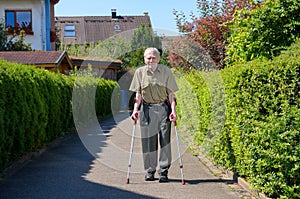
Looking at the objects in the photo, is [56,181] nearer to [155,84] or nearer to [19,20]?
[155,84]

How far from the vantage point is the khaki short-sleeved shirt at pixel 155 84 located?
777cm

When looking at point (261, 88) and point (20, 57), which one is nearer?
point (261, 88)

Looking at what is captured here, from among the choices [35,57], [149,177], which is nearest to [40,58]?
[35,57]

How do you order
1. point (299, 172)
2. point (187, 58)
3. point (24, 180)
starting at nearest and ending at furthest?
point (299, 172) < point (24, 180) < point (187, 58)

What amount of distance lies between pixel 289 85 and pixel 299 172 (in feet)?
3.20

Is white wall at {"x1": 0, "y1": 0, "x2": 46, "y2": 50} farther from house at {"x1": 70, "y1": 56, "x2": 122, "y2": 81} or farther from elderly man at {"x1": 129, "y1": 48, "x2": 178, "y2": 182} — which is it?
elderly man at {"x1": 129, "y1": 48, "x2": 178, "y2": 182}

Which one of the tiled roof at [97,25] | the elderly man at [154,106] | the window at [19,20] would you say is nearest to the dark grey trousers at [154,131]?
the elderly man at [154,106]

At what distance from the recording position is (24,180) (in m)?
7.78

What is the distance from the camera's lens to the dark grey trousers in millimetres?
7734

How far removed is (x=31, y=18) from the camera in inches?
1241

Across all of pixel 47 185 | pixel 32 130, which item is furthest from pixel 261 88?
pixel 32 130

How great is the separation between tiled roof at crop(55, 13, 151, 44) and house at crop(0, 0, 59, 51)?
27.4 metres

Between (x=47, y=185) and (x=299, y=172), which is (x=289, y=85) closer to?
(x=299, y=172)

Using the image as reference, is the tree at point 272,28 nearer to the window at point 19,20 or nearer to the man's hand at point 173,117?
the man's hand at point 173,117
